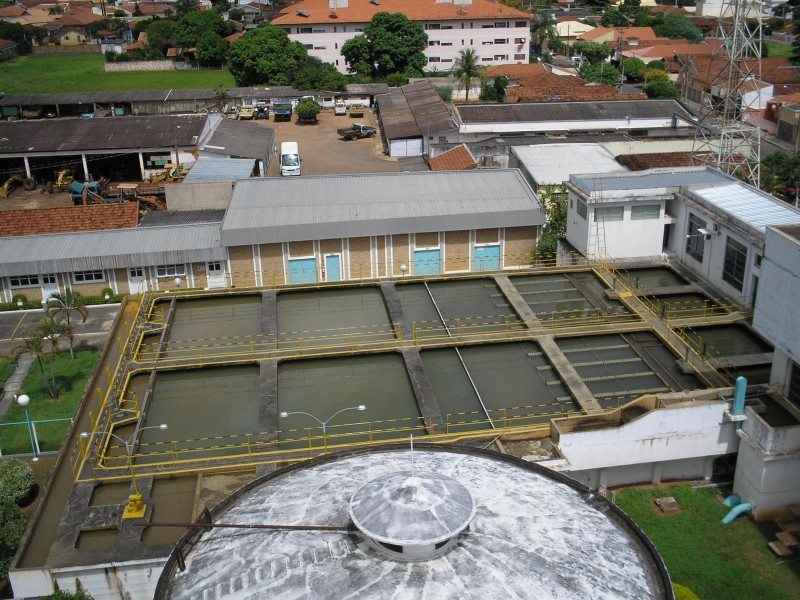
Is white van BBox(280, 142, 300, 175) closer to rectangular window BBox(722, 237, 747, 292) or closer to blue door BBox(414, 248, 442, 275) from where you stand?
blue door BBox(414, 248, 442, 275)

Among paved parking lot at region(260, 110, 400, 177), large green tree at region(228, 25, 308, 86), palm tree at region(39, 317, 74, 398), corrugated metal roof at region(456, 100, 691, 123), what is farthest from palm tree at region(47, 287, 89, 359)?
large green tree at region(228, 25, 308, 86)

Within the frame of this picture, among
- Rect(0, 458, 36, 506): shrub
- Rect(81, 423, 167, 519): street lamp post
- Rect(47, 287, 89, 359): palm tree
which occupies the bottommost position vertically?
Rect(0, 458, 36, 506): shrub

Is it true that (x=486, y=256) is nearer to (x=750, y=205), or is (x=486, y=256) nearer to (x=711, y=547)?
(x=750, y=205)

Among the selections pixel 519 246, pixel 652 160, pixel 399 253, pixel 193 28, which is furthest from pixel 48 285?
pixel 193 28

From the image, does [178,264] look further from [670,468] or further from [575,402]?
[670,468]

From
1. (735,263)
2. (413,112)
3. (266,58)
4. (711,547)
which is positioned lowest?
(711,547)

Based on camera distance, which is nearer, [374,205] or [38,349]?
[38,349]

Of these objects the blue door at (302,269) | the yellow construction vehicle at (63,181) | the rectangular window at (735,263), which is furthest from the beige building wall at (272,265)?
the yellow construction vehicle at (63,181)
